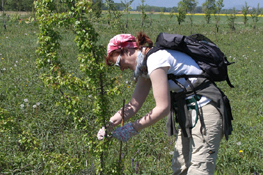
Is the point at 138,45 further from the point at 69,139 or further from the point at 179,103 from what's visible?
the point at 69,139

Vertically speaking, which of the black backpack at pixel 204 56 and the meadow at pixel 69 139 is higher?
the black backpack at pixel 204 56

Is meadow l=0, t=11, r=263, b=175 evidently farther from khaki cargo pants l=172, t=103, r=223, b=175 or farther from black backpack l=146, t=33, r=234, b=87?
khaki cargo pants l=172, t=103, r=223, b=175

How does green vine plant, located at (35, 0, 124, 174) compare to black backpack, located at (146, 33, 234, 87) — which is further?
black backpack, located at (146, 33, 234, 87)

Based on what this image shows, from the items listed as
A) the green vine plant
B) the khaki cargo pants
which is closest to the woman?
the khaki cargo pants

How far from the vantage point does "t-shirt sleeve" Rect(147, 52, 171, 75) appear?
74.4 inches

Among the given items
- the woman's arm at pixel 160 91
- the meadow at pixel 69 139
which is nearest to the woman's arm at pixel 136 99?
the meadow at pixel 69 139

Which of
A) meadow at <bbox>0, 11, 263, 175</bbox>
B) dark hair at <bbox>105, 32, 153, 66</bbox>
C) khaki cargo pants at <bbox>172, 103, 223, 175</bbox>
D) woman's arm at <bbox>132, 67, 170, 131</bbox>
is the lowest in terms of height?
meadow at <bbox>0, 11, 263, 175</bbox>

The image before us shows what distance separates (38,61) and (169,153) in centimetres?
219

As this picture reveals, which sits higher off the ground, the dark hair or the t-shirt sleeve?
the dark hair

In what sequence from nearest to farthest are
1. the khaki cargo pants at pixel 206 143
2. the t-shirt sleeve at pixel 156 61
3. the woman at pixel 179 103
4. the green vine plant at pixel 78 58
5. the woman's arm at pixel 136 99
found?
the green vine plant at pixel 78 58 → the t-shirt sleeve at pixel 156 61 → the woman at pixel 179 103 → the khaki cargo pants at pixel 206 143 → the woman's arm at pixel 136 99

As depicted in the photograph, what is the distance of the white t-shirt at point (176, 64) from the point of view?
192 centimetres

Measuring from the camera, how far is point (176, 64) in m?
2.06

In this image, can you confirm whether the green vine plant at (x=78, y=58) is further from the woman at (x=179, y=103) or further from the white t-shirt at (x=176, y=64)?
the white t-shirt at (x=176, y=64)

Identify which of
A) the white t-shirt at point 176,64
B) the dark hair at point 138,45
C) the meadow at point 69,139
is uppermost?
the dark hair at point 138,45
